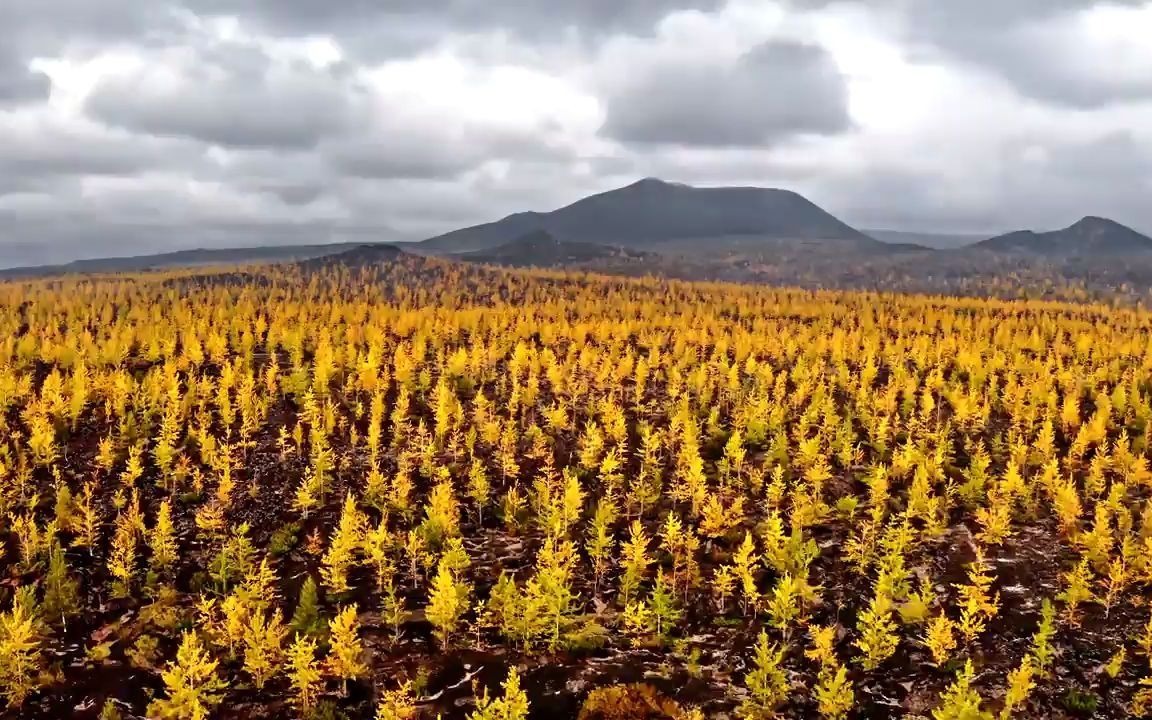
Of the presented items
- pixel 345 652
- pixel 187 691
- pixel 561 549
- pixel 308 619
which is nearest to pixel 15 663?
pixel 187 691

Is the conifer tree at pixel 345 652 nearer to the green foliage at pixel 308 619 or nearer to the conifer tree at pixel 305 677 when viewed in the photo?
the conifer tree at pixel 305 677

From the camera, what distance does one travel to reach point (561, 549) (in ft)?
204

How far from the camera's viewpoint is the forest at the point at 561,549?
167 feet

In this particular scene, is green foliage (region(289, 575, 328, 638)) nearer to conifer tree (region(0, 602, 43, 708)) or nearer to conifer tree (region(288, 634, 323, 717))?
conifer tree (region(288, 634, 323, 717))

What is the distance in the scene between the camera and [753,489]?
8569cm

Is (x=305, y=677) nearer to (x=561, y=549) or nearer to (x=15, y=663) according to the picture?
(x=15, y=663)

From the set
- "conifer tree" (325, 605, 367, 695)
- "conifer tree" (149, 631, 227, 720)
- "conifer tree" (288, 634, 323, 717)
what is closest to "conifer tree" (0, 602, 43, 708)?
"conifer tree" (149, 631, 227, 720)

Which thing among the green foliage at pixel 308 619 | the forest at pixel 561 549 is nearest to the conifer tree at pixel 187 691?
the forest at pixel 561 549

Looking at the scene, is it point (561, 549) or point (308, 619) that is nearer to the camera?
point (308, 619)

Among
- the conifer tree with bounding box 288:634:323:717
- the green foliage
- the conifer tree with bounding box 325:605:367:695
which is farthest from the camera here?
the green foliage

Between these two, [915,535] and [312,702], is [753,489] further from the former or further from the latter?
[312,702]

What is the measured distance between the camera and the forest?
167ft

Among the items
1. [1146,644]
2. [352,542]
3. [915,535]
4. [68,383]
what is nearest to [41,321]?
[68,383]

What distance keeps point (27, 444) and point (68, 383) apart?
730 inches
